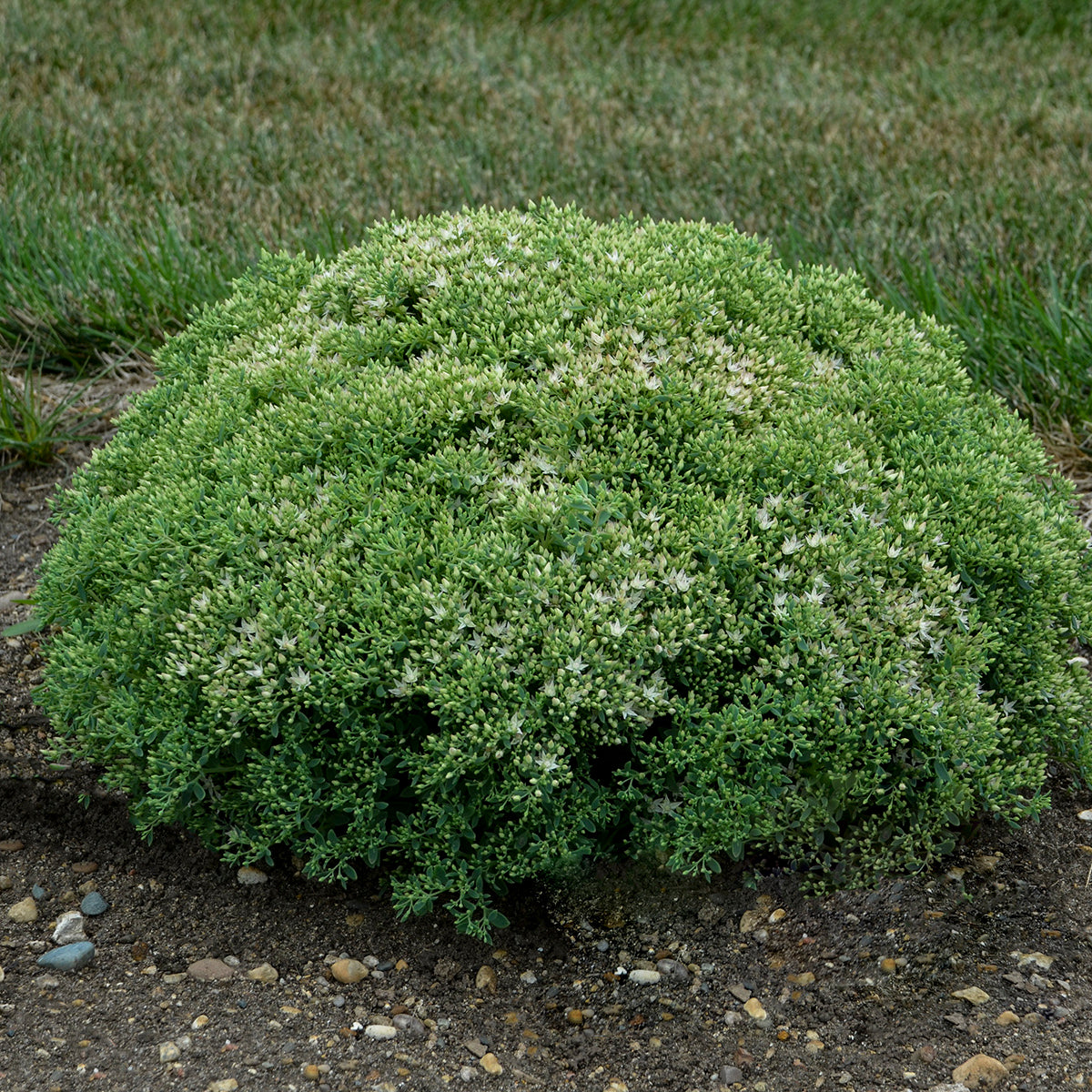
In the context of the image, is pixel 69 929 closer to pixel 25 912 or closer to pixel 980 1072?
pixel 25 912

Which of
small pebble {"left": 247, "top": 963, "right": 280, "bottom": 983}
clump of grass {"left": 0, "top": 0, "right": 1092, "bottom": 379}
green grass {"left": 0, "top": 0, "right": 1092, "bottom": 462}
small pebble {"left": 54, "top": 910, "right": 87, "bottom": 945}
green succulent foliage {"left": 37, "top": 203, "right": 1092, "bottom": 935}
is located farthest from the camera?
clump of grass {"left": 0, "top": 0, "right": 1092, "bottom": 379}

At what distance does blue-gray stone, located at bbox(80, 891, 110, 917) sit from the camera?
280cm

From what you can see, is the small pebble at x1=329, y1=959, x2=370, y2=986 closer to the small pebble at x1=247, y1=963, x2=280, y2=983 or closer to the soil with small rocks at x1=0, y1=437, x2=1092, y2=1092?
the soil with small rocks at x1=0, y1=437, x2=1092, y2=1092

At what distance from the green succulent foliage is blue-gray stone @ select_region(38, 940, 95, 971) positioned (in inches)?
11.7

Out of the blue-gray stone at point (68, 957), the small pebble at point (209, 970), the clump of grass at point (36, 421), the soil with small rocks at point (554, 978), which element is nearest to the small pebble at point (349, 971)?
the soil with small rocks at point (554, 978)

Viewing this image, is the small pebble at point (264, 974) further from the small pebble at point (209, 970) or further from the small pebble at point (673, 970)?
the small pebble at point (673, 970)

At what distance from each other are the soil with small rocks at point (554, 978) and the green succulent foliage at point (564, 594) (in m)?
0.14

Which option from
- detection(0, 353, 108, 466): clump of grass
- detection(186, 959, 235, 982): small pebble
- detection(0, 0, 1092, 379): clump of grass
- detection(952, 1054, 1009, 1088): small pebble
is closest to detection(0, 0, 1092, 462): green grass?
detection(0, 0, 1092, 379): clump of grass

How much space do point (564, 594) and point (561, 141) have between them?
5.23 metres

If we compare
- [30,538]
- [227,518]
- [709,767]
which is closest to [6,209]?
[30,538]

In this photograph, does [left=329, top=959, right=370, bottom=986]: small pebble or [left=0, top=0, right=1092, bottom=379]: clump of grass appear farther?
[left=0, top=0, right=1092, bottom=379]: clump of grass

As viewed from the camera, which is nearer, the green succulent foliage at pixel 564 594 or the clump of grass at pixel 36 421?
the green succulent foliage at pixel 564 594

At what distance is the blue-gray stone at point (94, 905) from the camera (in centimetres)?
280

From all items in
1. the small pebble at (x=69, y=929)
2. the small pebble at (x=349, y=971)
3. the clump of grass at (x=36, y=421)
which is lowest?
the small pebble at (x=69, y=929)
